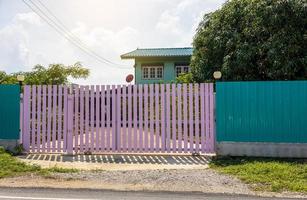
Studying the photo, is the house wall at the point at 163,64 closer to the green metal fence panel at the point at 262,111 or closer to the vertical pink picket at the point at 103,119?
the vertical pink picket at the point at 103,119

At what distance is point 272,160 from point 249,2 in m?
7.04

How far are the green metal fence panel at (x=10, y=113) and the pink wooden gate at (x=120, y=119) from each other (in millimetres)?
250

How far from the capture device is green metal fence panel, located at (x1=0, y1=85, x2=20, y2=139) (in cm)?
1168

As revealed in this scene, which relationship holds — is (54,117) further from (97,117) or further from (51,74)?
(51,74)

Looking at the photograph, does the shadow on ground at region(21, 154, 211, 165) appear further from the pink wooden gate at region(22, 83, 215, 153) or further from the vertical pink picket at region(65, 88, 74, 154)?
the vertical pink picket at region(65, 88, 74, 154)

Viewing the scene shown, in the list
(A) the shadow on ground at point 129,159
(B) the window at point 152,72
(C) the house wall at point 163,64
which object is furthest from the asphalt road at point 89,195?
(B) the window at point 152,72

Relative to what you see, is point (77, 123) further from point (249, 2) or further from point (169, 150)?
point (249, 2)

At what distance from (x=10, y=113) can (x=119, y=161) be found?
3.62 meters

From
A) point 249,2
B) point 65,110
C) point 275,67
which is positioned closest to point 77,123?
point 65,110

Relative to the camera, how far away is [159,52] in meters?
30.5

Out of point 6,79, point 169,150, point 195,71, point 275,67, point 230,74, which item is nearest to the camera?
point 169,150

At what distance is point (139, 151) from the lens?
11.5m

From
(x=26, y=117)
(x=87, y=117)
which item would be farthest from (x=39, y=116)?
(x=87, y=117)

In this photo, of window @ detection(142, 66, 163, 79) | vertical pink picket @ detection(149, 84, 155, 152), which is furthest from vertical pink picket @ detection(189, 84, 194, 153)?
window @ detection(142, 66, 163, 79)
